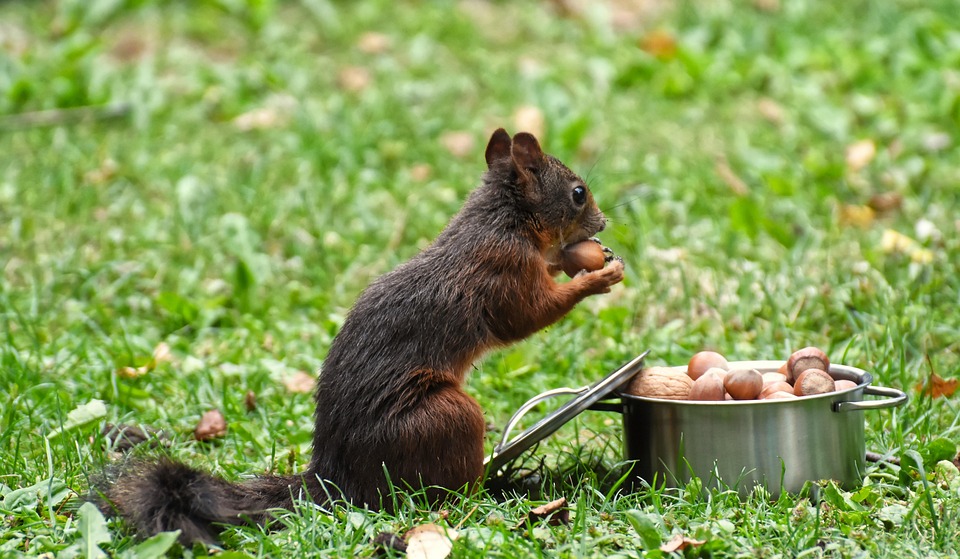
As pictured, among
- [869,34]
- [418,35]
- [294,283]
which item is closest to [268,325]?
[294,283]

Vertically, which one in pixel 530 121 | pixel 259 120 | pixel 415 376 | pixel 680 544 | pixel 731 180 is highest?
pixel 259 120

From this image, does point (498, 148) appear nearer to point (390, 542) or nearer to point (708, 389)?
point (708, 389)

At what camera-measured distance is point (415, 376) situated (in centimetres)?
298

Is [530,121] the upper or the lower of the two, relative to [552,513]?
upper

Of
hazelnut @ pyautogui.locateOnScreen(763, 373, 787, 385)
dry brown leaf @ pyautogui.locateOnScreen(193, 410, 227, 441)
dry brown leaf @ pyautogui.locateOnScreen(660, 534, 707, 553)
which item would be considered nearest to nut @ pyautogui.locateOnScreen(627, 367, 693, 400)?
hazelnut @ pyautogui.locateOnScreen(763, 373, 787, 385)

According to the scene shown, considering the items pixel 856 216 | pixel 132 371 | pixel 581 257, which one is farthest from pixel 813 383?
pixel 856 216

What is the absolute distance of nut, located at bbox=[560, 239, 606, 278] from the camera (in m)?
3.32

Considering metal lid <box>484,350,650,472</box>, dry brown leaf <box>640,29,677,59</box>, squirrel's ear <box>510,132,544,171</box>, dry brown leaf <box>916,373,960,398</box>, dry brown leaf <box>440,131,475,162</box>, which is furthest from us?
dry brown leaf <box>640,29,677,59</box>

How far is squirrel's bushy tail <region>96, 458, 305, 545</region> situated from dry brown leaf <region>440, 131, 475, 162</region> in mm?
3604

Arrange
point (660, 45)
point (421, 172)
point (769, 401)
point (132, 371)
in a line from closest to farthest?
point (769, 401)
point (132, 371)
point (421, 172)
point (660, 45)

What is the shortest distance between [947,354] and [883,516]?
135cm

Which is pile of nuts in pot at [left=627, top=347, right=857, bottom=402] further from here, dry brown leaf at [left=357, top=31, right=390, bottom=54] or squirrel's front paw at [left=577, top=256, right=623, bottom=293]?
dry brown leaf at [left=357, top=31, right=390, bottom=54]

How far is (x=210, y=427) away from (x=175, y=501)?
957mm

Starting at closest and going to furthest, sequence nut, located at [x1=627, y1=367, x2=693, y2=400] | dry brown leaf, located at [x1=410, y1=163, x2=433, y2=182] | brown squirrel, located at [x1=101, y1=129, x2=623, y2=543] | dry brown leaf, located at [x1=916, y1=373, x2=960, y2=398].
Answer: brown squirrel, located at [x1=101, y1=129, x2=623, y2=543]
nut, located at [x1=627, y1=367, x2=693, y2=400]
dry brown leaf, located at [x1=916, y1=373, x2=960, y2=398]
dry brown leaf, located at [x1=410, y1=163, x2=433, y2=182]
